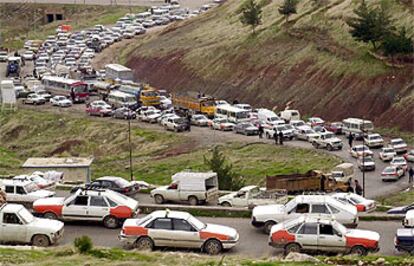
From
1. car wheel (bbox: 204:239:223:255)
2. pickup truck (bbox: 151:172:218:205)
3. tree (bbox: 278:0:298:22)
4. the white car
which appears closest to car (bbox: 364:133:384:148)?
tree (bbox: 278:0:298:22)

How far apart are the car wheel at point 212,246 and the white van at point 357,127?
3902cm

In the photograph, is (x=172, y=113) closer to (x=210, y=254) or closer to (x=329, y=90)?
(x=329, y=90)

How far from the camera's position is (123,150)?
6575 cm

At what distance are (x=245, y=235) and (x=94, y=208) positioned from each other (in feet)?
13.6

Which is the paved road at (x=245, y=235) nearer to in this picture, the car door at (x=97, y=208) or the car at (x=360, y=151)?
the car door at (x=97, y=208)

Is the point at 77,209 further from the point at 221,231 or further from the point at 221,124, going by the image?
the point at 221,124

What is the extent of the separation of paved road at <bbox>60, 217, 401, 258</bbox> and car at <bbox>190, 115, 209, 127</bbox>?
42.5m

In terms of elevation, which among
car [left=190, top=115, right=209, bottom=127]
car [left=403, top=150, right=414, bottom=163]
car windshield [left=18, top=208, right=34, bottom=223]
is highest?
car [left=190, top=115, right=209, bottom=127]

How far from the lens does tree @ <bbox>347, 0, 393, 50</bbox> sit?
6994 cm

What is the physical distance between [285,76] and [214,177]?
44128mm

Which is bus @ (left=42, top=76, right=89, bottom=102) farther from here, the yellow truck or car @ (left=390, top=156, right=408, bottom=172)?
car @ (left=390, top=156, right=408, bottom=172)

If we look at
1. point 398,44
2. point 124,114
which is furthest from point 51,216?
point 124,114

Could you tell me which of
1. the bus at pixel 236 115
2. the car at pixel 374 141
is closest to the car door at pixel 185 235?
the car at pixel 374 141

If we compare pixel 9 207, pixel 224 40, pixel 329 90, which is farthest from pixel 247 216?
pixel 224 40
